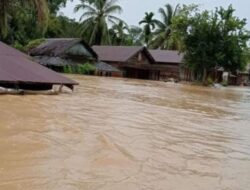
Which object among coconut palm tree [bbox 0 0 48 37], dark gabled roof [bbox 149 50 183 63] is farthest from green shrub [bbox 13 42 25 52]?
coconut palm tree [bbox 0 0 48 37]

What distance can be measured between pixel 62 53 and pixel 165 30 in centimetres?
1693

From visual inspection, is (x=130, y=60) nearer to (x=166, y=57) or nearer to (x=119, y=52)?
(x=119, y=52)

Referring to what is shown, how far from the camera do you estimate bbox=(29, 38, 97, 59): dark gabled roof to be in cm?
3912

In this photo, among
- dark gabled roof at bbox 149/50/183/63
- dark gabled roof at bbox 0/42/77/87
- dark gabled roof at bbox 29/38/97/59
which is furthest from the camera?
dark gabled roof at bbox 149/50/183/63

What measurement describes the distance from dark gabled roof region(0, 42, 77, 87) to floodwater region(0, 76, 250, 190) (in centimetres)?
205

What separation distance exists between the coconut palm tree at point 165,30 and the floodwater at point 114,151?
136 ft

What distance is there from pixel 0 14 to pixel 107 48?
1193 inches

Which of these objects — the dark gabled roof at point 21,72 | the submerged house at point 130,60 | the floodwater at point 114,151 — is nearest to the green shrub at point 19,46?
the submerged house at point 130,60

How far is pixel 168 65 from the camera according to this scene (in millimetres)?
48688

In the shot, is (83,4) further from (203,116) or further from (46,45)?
(203,116)

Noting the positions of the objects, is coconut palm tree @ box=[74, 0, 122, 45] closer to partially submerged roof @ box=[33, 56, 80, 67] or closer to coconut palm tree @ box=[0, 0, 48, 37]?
partially submerged roof @ box=[33, 56, 80, 67]

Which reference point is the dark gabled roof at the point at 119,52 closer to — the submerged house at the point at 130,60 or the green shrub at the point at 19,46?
the submerged house at the point at 130,60

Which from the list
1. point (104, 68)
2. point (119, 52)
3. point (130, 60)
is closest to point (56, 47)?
point (104, 68)

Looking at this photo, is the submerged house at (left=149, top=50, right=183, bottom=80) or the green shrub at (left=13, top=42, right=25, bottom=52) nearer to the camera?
the green shrub at (left=13, top=42, right=25, bottom=52)
